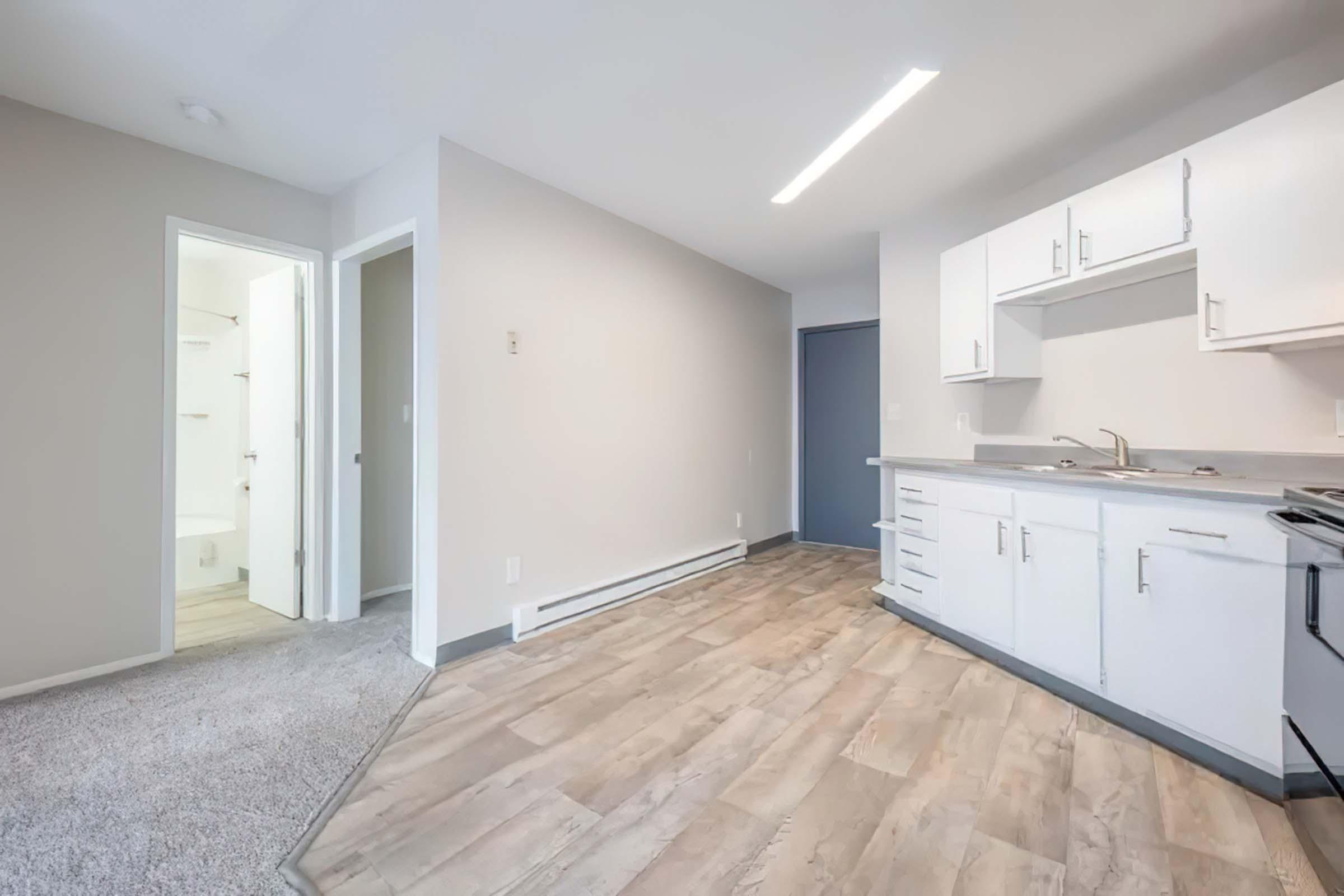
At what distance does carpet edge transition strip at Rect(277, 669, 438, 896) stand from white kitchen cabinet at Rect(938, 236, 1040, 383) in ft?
10.5

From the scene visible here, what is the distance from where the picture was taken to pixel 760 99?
2367 millimetres

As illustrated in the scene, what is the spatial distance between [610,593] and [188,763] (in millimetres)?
2040

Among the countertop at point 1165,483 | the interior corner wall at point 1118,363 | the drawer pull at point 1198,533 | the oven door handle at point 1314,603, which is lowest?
the oven door handle at point 1314,603

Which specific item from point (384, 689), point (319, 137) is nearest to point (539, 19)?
point (319, 137)

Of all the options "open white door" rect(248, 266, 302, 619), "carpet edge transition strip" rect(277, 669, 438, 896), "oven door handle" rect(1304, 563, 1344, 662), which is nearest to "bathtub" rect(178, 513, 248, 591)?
"open white door" rect(248, 266, 302, 619)

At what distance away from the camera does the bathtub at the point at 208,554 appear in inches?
157

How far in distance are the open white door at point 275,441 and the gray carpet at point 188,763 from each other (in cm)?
65

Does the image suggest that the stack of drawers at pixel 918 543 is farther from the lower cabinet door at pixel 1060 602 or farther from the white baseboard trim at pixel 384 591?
the white baseboard trim at pixel 384 591

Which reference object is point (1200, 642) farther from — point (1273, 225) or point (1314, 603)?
point (1273, 225)

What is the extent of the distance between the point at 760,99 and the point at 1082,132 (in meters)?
1.59

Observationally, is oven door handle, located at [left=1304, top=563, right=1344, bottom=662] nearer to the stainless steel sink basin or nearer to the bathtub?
the stainless steel sink basin

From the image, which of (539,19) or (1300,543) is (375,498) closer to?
(539,19)

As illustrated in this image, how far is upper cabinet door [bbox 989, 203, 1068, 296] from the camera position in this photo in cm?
262

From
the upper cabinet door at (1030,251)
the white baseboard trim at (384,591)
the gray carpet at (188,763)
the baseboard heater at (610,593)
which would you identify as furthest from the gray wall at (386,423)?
the upper cabinet door at (1030,251)
